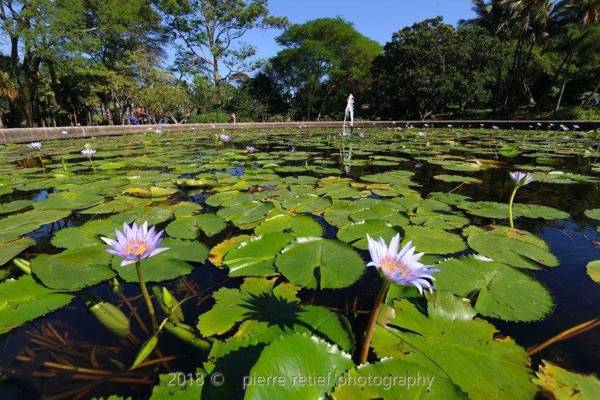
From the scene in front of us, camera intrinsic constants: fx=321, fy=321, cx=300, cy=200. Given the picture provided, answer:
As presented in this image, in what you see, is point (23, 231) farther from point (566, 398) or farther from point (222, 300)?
point (566, 398)

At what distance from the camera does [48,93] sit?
61.2 ft

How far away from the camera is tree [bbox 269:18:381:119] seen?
88.5ft

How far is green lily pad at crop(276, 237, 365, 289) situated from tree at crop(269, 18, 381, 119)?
2749 cm

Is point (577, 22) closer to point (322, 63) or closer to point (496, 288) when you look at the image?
point (322, 63)

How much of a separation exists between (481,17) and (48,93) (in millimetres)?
30213

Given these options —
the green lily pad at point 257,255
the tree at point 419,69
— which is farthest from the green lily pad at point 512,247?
the tree at point 419,69

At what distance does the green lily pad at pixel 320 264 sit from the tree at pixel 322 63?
2749 centimetres

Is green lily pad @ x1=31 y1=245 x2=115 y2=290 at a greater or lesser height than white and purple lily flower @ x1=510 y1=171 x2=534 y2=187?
lesser

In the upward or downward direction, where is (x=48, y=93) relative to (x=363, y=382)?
upward

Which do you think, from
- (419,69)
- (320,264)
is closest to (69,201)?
(320,264)

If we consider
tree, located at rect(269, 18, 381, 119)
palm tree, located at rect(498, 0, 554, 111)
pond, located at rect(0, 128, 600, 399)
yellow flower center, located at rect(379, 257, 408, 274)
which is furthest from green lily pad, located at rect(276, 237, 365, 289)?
tree, located at rect(269, 18, 381, 119)

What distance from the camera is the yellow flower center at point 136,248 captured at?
0.93 metres

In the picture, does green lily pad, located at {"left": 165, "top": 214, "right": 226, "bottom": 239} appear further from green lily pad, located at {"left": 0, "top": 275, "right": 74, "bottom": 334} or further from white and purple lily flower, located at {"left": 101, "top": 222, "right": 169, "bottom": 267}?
white and purple lily flower, located at {"left": 101, "top": 222, "right": 169, "bottom": 267}

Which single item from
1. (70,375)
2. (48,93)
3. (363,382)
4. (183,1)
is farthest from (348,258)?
(48,93)
